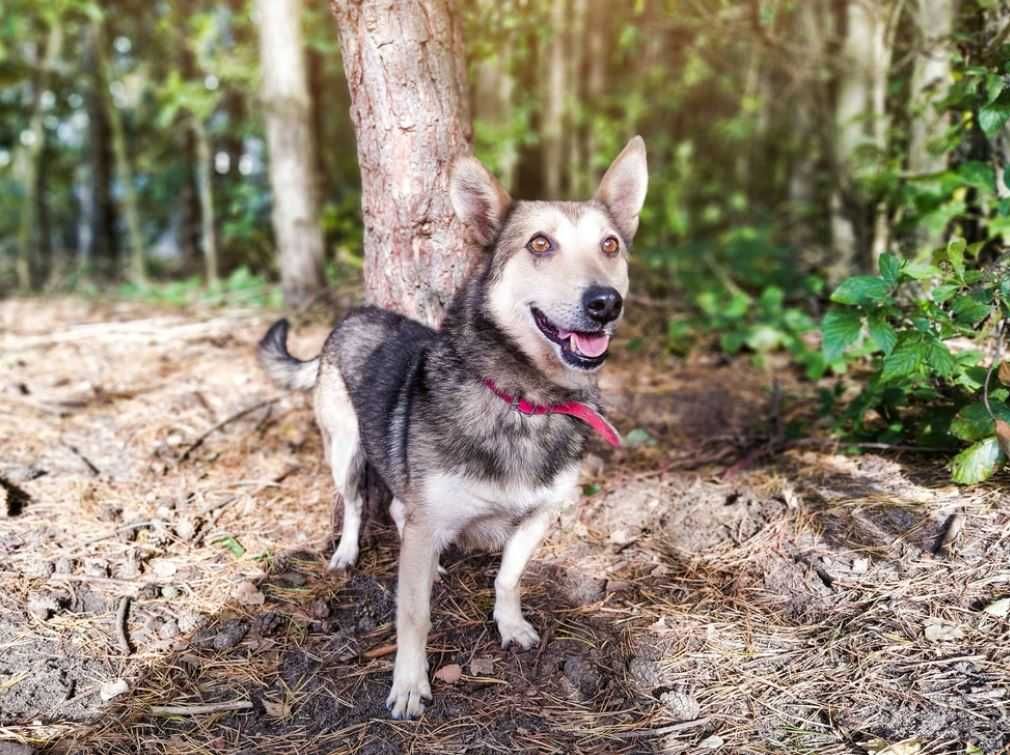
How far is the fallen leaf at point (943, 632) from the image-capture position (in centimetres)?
277

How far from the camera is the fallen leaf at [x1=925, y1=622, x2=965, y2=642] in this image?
9.10 ft

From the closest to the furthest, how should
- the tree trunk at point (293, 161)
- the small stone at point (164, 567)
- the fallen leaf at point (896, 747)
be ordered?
1. the fallen leaf at point (896, 747)
2. the small stone at point (164, 567)
3. the tree trunk at point (293, 161)

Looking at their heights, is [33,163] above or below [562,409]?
above

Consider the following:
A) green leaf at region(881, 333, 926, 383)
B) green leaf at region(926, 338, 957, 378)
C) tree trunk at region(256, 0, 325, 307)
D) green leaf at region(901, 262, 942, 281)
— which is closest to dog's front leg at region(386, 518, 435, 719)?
green leaf at region(881, 333, 926, 383)

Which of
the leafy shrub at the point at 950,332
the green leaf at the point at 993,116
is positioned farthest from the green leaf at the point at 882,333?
the green leaf at the point at 993,116

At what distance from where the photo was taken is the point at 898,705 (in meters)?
2.57

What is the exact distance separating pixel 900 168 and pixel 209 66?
7.38 m

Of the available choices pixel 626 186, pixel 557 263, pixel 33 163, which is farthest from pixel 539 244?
pixel 33 163

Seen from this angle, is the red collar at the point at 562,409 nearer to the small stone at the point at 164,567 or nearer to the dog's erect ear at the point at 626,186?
the dog's erect ear at the point at 626,186

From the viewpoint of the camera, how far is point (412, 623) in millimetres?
2930

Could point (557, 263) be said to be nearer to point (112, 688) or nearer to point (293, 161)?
point (112, 688)

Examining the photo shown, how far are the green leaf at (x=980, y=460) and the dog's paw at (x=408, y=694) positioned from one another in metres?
2.39

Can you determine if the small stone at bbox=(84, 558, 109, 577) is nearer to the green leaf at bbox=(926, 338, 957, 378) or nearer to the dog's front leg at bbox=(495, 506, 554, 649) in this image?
the dog's front leg at bbox=(495, 506, 554, 649)

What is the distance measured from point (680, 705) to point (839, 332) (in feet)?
5.74
